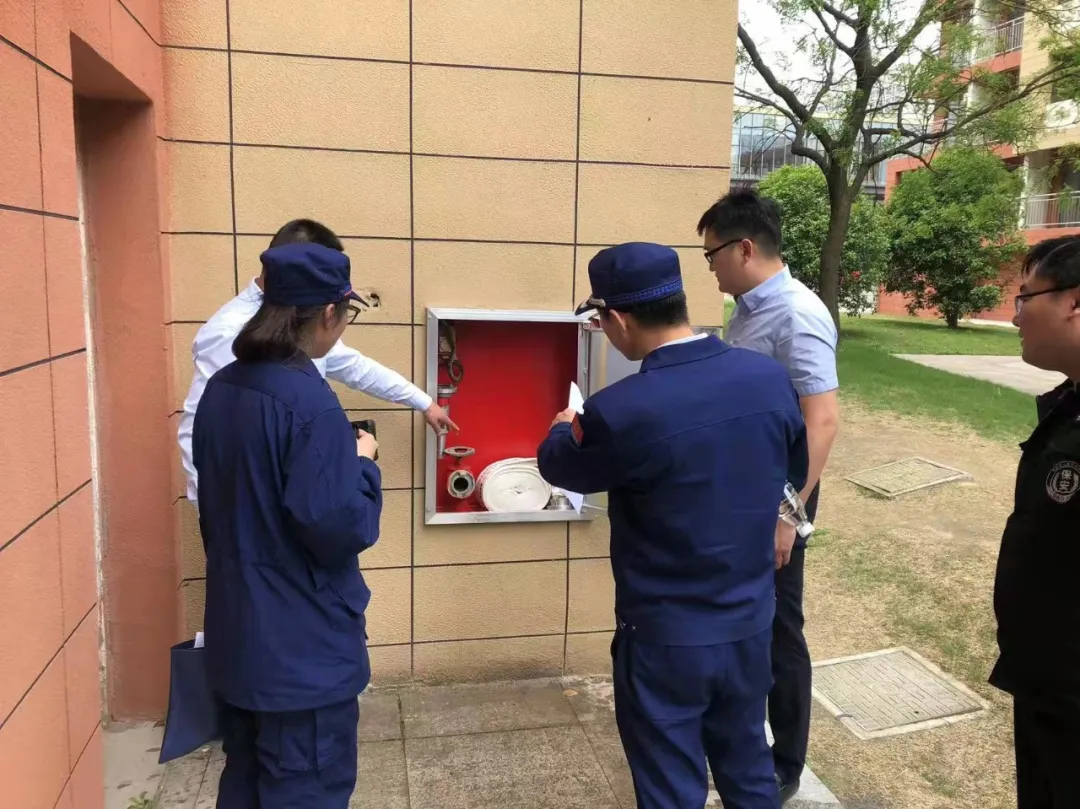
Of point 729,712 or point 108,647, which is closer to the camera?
point 729,712

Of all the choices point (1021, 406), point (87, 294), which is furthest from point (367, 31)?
point (1021, 406)

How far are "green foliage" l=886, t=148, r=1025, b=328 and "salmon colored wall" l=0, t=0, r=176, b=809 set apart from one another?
16409 mm

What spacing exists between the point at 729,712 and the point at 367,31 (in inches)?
104

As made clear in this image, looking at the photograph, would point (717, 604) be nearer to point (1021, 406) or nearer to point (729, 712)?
point (729, 712)

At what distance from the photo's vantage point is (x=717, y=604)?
190 cm

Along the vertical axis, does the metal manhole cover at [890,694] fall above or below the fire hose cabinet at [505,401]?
below

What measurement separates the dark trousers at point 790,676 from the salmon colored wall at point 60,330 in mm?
1995

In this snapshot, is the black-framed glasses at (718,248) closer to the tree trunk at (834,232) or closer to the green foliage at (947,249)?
the tree trunk at (834,232)

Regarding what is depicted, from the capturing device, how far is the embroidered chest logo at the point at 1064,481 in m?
1.64

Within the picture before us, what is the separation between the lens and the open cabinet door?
128 inches

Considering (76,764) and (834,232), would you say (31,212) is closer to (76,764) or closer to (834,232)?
(76,764)

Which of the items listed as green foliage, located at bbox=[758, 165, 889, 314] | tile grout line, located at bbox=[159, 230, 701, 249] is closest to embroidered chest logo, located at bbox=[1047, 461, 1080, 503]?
tile grout line, located at bbox=[159, 230, 701, 249]

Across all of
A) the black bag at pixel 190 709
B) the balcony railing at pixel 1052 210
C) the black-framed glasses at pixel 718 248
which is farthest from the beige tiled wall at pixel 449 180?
the balcony railing at pixel 1052 210

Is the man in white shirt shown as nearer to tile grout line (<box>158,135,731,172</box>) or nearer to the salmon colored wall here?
the salmon colored wall
